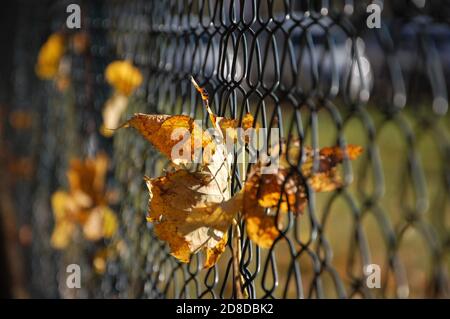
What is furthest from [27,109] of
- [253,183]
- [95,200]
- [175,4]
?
[253,183]

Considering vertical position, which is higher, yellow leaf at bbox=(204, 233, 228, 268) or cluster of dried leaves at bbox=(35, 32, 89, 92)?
cluster of dried leaves at bbox=(35, 32, 89, 92)

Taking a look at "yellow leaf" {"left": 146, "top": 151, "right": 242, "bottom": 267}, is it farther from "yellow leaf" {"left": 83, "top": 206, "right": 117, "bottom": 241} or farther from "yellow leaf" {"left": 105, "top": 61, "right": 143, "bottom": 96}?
"yellow leaf" {"left": 83, "top": 206, "right": 117, "bottom": 241}

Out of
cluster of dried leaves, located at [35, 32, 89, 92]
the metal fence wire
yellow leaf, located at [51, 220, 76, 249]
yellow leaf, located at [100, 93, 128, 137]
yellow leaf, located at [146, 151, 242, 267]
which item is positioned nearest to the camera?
the metal fence wire

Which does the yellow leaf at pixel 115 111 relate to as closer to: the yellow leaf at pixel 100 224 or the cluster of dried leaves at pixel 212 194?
the yellow leaf at pixel 100 224

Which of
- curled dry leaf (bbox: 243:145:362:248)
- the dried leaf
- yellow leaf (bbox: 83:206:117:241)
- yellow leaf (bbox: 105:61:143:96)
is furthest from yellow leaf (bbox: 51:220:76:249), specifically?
curled dry leaf (bbox: 243:145:362:248)

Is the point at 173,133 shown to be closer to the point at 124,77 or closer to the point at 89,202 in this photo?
the point at 124,77

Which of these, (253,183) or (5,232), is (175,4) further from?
(5,232)

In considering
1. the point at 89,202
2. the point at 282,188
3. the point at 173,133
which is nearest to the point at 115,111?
the point at 89,202
